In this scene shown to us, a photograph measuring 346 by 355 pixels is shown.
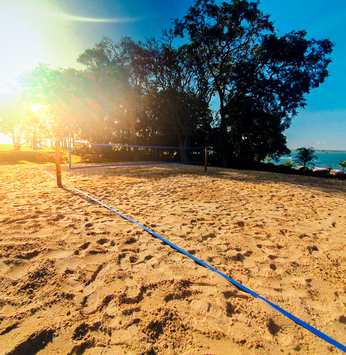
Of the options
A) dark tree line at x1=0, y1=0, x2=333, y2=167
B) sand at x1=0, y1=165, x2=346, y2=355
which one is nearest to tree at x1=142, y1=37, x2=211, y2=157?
dark tree line at x1=0, y1=0, x2=333, y2=167

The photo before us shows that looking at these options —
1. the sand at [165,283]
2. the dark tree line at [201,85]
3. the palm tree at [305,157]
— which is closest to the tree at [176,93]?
the dark tree line at [201,85]

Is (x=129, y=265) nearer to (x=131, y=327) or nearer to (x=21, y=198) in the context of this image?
(x=131, y=327)

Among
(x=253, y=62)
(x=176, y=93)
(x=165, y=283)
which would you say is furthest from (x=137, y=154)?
(x=165, y=283)

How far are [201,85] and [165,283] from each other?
59.3 ft

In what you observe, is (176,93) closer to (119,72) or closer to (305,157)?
(119,72)

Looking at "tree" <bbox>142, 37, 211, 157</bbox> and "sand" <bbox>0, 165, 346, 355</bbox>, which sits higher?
"tree" <bbox>142, 37, 211, 157</bbox>

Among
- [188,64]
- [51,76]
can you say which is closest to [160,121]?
[188,64]

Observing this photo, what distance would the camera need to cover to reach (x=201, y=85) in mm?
16750

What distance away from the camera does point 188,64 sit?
15719 millimetres

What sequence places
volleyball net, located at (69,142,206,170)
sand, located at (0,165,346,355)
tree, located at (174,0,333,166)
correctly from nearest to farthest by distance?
1. sand, located at (0,165,346,355)
2. tree, located at (174,0,333,166)
3. volleyball net, located at (69,142,206,170)

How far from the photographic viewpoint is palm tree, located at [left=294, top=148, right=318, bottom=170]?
55.3ft

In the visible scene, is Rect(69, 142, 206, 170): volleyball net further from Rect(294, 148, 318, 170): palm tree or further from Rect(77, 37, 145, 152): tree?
Rect(294, 148, 318, 170): palm tree

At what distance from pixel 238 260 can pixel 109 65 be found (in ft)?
62.2

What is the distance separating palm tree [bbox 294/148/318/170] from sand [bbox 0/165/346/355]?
55.3ft
